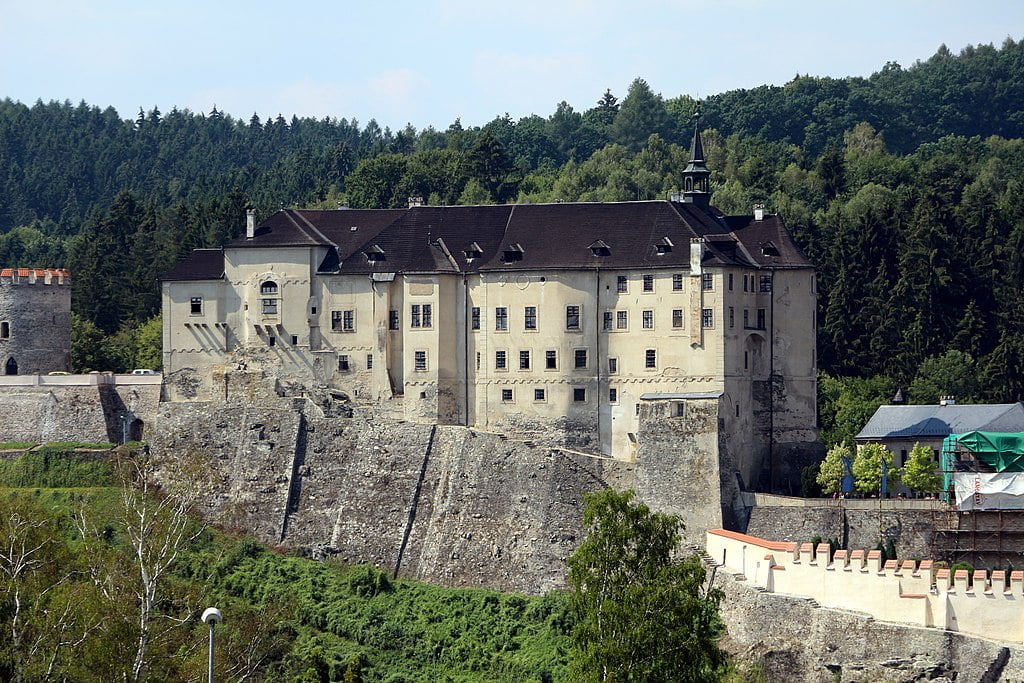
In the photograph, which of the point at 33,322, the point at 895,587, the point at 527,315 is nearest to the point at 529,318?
the point at 527,315

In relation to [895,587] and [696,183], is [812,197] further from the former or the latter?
[895,587]

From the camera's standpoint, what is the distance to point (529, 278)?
285 ft

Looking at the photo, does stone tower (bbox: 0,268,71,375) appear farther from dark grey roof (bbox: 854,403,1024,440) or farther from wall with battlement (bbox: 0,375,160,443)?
dark grey roof (bbox: 854,403,1024,440)

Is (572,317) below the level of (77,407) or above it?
above

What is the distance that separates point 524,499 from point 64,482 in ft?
64.7

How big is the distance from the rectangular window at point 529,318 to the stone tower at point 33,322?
22124mm

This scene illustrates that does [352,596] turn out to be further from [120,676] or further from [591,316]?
[120,676]

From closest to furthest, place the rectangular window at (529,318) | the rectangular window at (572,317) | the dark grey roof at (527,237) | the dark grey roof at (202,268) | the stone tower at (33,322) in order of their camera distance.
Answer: the dark grey roof at (527,237)
the rectangular window at (572,317)
the rectangular window at (529,318)
the dark grey roof at (202,268)
the stone tower at (33,322)

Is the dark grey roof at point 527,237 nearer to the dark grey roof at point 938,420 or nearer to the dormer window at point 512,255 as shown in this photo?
the dormer window at point 512,255

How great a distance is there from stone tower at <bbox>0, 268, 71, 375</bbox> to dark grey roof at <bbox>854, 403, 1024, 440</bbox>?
34522mm

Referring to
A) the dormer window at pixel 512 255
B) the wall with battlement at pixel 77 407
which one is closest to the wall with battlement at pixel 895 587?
the dormer window at pixel 512 255

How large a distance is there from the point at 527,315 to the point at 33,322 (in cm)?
2309

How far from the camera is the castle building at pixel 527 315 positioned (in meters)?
84.6

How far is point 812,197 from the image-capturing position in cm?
12562
